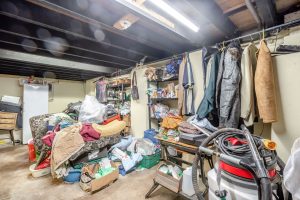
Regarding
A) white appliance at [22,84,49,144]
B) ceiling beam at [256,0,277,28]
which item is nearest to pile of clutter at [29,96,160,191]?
white appliance at [22,84,49,144]

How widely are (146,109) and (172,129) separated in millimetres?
1309

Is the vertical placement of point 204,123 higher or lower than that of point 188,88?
lower

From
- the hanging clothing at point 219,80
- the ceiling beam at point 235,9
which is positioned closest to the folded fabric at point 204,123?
the hanging clothing at point 219,80

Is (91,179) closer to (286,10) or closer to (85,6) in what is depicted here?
(85,6)

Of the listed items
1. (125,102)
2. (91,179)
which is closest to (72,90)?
(125,102)

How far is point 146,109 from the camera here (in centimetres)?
378

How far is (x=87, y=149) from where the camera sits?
2.60 meters

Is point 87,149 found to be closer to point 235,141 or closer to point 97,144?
point 97,144

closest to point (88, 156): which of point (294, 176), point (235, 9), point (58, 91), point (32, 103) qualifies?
point (294, 176)

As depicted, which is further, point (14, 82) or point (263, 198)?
point (14, 82)

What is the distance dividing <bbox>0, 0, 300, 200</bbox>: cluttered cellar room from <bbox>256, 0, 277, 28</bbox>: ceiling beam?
0.02 meters

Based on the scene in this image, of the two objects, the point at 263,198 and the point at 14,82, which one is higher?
the point at 14,82

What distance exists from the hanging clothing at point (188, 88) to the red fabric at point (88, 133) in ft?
4.91

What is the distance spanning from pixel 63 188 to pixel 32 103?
3853mm
